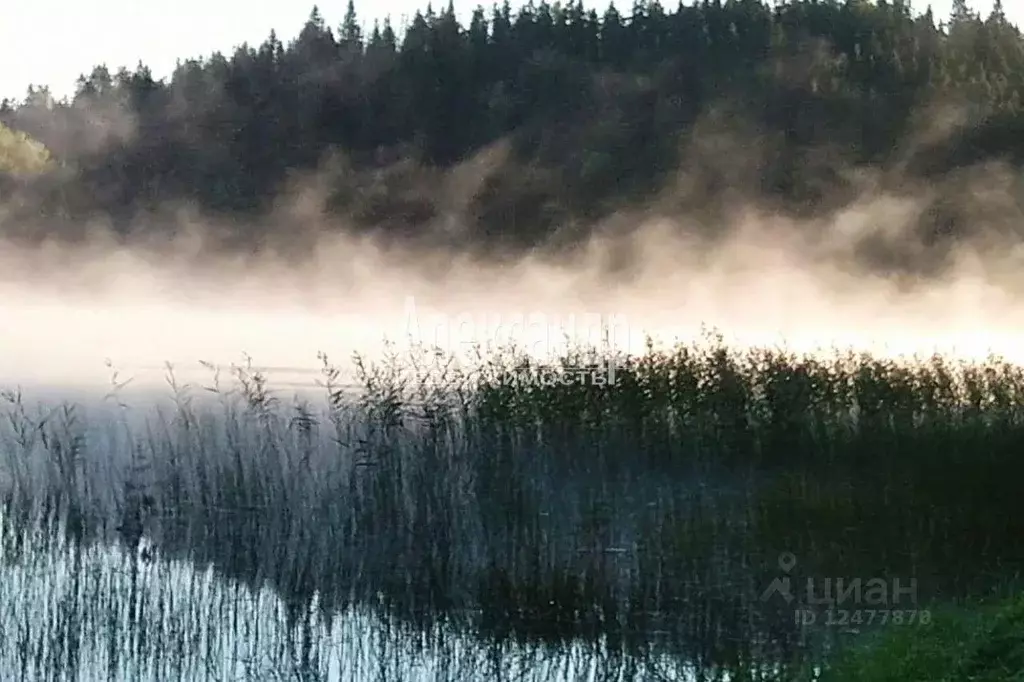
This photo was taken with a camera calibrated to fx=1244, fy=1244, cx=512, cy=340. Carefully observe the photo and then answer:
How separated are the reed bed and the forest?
15.6 ft

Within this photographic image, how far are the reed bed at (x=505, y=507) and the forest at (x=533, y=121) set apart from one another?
4761 mm

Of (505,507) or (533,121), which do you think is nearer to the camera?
(505,507)

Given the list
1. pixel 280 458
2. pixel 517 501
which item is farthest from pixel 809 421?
pixel 280 458

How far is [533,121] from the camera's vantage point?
12.5 meters

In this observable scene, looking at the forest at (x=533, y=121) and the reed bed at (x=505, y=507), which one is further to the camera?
the forest at (x=533, y=121)

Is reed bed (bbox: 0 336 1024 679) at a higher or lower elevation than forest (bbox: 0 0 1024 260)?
lower

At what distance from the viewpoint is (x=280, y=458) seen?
7016 millimetres

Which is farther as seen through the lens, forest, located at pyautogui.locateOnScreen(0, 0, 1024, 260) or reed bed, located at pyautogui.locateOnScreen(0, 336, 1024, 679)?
forest, located at pyautogui.locateOnScreen(0, 0, 1024, 260)

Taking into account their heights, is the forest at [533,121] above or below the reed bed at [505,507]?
above

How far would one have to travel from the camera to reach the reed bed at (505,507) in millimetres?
6445

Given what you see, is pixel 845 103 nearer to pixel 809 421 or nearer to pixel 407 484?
pixel 809 421

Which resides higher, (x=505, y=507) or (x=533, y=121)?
(x=533, y=121)

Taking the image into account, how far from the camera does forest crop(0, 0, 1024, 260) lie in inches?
459

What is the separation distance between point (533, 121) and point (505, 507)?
6.33 m
